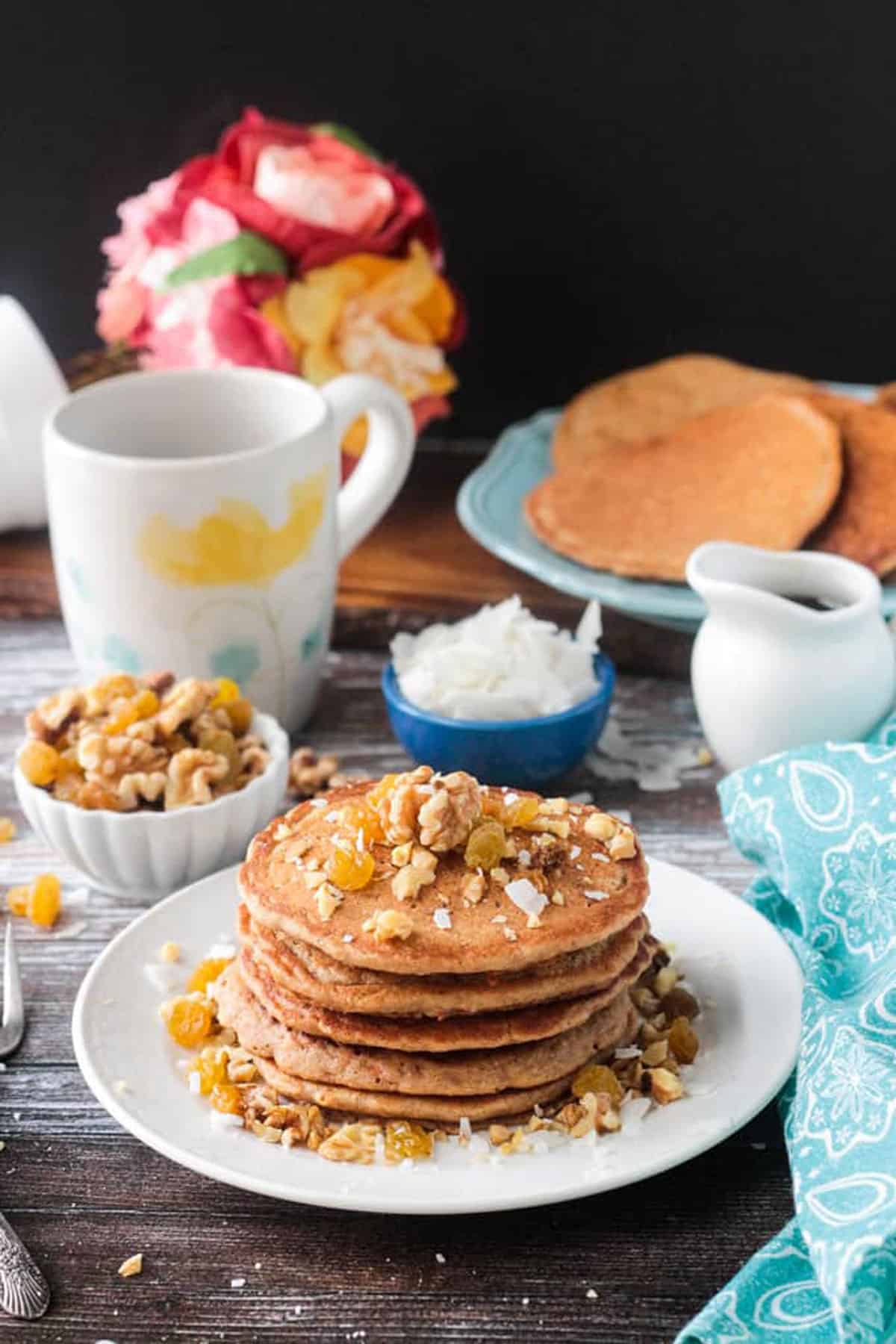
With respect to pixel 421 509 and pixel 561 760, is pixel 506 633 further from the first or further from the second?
pixel 421 509

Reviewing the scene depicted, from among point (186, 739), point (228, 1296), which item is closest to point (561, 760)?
point (186, 739)

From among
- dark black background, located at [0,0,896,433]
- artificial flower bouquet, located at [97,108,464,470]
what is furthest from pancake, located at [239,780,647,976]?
dark black background, located at [0,0,896,433]

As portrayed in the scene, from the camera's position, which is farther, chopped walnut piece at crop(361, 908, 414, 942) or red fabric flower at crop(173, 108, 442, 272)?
red fabric flower at crop(173, 108, 442, 272)

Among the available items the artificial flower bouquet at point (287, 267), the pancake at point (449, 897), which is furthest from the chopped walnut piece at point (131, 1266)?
the artificial flower bouquet at point (287, 267)

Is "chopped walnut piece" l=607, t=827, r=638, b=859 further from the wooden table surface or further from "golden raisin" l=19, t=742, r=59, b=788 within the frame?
"golden raisin" l=19, t=742, r=59, b=788

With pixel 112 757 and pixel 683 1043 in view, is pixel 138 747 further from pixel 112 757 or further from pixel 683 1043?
pixel 683 1043

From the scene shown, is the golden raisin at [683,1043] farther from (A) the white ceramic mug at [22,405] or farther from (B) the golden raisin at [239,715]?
(A) the white ceramic mug at [22,405]
